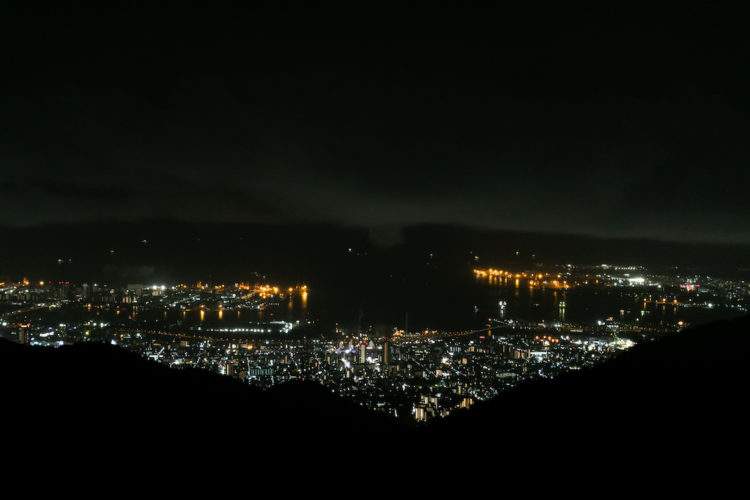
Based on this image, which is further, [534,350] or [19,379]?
[534,350]

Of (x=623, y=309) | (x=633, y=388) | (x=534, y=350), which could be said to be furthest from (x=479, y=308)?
(x=633, y=388)

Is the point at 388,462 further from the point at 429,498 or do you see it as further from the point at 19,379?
the point at 19,379

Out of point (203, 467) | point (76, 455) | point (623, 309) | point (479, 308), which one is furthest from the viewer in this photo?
point (479, 308)

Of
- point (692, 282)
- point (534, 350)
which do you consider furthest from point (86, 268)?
point (692, 282)

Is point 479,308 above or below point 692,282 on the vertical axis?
below

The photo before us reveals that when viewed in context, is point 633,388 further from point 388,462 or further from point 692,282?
point 692,282

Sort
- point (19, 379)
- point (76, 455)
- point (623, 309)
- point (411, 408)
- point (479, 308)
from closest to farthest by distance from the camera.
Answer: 1. point (76, 455)
2. point (19, 379)
3. point (411, 408)
4. point (623, 309)
5. point (479, 308)
